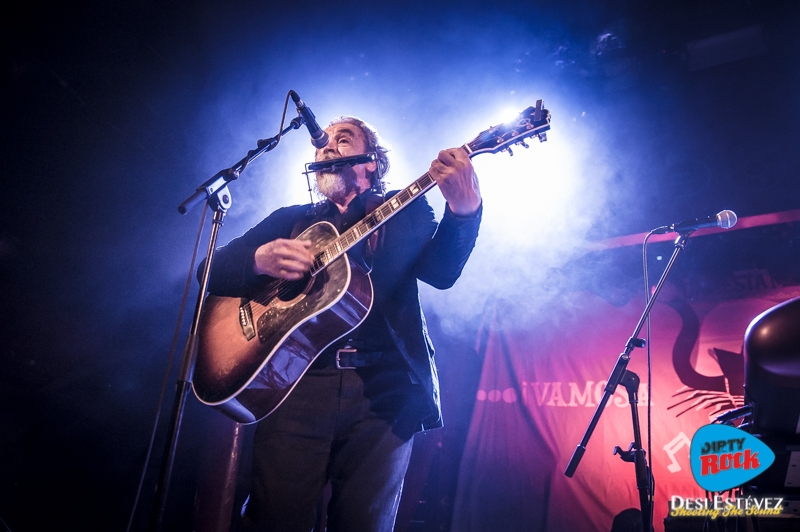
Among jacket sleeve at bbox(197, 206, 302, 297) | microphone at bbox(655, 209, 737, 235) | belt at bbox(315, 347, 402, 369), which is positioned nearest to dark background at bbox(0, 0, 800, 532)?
microphone at bbox(655, 209, 737, 235)

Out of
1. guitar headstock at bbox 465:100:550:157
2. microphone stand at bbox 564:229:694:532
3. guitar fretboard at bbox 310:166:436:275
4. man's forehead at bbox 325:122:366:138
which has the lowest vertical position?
microphone stand at bbox 564:229:694:532

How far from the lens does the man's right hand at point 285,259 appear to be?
2.36m

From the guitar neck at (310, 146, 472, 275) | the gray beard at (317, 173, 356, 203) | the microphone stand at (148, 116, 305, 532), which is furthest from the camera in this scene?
the gray beard at (317, 173, 356, 203)

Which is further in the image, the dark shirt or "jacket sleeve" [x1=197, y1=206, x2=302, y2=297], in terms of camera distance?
"jacket sleeve" [x1=197, y1=206, x2=302, y2=297]

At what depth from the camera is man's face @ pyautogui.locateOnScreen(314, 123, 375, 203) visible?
2.96 meters

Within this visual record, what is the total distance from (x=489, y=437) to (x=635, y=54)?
521 cm

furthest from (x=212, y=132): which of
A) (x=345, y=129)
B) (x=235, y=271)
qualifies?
(x=235, y=271)

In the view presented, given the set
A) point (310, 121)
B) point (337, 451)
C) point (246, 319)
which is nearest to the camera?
point (337, 451)

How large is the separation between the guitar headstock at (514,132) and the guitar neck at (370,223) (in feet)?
0.38

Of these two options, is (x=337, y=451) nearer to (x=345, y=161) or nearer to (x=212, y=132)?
(x=345, y=161)

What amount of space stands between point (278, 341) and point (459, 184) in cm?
116

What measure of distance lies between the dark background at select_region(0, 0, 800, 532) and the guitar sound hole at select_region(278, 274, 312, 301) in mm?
2342

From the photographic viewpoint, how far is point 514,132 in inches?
99.0

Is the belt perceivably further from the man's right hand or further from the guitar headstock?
the guitar headstock
